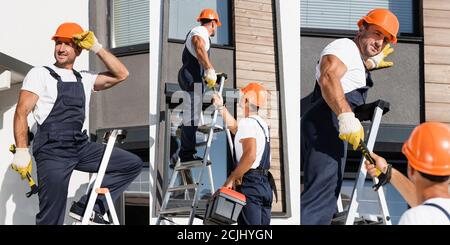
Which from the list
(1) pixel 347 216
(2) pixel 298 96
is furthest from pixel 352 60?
(2) pixel 298 96

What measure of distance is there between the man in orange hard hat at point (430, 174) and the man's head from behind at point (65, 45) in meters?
3.08

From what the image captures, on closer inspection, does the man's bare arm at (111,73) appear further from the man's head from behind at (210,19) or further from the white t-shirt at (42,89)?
the man's head from behind at (210,19)

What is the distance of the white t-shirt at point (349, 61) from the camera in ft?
14.9

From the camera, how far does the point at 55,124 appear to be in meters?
5.05

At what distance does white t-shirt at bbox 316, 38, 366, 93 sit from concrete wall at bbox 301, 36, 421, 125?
6.48 feet

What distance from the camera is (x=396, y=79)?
670cm

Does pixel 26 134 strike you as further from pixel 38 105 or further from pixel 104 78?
pixel 104 78

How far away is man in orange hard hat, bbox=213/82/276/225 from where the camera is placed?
5.65 meters

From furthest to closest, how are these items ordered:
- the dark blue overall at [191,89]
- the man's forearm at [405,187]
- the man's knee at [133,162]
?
the dark blue overall at [191,89] < the man's knee at [133,162] < the man's forearm at [405,187]

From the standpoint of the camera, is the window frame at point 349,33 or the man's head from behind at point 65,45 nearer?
the man's head from behind at point 65,45

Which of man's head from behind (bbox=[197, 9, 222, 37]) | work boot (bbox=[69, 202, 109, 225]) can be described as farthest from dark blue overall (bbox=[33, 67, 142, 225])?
man's head from behind (bbox=[197, 9, 222, 37])

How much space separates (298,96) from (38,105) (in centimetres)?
233

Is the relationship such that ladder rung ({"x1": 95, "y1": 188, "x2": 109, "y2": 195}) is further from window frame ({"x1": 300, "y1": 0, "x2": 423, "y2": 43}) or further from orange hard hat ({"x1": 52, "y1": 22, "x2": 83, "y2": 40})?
window frame ({"x1": 300, "y1": 0, "x2": 423, "y2": 43})

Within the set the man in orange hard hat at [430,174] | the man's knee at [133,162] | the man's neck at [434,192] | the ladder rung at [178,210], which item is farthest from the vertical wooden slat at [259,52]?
the man's neck at [434,192]
